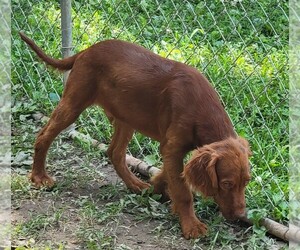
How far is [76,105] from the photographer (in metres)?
4.79

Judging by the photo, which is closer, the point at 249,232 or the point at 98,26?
the point at 249,232

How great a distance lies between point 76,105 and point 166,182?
0.77 meters

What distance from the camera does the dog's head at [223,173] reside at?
13.1 feet

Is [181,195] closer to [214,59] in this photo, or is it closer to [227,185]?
[227,185]

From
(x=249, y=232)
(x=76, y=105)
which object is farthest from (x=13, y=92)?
(x=249, y=232)

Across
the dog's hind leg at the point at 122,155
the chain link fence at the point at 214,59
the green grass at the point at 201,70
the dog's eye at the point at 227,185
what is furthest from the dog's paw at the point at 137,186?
the dog's eye at the point at 227,185

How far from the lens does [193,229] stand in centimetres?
425

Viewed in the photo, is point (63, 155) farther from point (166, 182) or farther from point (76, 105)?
point (166, 182)

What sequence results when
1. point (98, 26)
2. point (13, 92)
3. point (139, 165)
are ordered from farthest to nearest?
1. point (98, 26)
2. point (13, 92)
3. point (139, 165)

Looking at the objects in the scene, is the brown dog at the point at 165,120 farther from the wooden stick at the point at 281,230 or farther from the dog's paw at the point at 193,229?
the wooden stick at the point at 281,230

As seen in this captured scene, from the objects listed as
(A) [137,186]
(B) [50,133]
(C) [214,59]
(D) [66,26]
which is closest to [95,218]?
(A) [137,186]

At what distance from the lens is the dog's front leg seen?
14.0 ft

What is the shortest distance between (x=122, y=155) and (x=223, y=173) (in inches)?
44.3

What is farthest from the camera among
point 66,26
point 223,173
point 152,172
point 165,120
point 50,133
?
point 66,26
